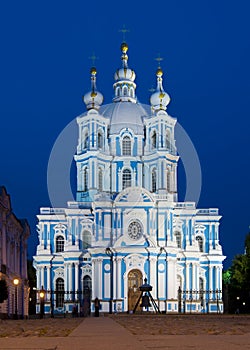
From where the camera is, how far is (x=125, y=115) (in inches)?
3130

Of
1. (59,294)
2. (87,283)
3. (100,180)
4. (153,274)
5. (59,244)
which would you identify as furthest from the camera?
(100,180)

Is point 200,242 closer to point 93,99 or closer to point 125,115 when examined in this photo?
point 125,115

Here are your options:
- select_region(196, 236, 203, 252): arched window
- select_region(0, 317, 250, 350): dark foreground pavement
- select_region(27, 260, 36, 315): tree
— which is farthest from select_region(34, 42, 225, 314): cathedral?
select_region(0, 317, 250, 350): dark foreground pavement

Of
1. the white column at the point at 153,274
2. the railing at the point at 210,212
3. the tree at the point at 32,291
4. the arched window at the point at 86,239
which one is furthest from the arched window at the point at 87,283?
the railing at the point at 210,212

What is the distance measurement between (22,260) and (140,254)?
14.0 metres

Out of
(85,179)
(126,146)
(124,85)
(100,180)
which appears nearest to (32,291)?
(85,179)

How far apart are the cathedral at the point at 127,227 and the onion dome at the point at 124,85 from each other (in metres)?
0.13

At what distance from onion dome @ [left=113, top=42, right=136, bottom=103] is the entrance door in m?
23.2

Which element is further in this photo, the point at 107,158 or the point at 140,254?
the point at 107,158

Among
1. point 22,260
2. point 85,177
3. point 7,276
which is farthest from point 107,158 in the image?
point 7,276

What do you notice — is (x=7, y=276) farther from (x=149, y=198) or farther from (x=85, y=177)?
(x=85, y=177)

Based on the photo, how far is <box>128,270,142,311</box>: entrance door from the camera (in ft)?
224

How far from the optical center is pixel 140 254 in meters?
67.8

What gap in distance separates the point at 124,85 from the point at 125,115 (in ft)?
20.2
